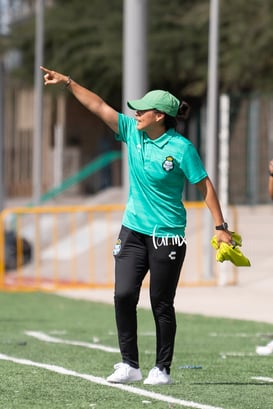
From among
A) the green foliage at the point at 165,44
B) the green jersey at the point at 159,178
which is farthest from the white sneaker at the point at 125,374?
the green foliage at the point at 165,44

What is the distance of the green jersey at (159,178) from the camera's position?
880 cm

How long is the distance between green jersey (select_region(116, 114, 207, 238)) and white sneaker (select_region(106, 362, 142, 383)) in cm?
91

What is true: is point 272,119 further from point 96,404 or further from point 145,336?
point 96,404

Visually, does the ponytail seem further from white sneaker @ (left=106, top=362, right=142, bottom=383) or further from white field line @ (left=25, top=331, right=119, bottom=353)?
white field line @ (left=25, top=331, right=119, bottom=353)

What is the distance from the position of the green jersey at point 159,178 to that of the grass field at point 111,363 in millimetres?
1055

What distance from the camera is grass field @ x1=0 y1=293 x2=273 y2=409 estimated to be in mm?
8352

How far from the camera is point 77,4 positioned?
41.3m

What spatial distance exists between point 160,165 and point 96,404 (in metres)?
1.63

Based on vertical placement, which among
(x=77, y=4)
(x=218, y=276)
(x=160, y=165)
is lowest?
(x=218, y=276)

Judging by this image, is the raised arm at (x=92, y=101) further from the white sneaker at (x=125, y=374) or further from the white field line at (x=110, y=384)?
the white field line at (x=110, y=384)

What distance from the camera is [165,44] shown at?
37.2 metres

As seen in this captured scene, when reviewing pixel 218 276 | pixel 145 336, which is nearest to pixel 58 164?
pixel 218 276

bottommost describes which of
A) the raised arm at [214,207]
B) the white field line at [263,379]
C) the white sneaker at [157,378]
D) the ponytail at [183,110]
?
the white field line at [263,379]

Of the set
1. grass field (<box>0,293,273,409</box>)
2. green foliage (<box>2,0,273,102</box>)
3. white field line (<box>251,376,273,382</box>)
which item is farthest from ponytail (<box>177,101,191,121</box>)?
green foliage (<box>2,0,273,102</box>)
